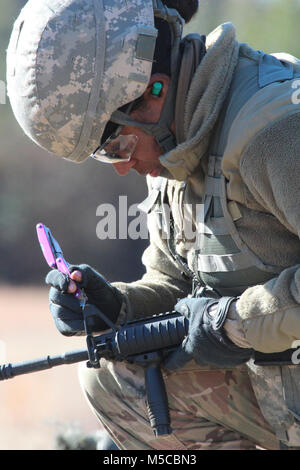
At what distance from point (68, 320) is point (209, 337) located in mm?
700

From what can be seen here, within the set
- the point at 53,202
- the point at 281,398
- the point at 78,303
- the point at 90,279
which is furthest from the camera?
the point at 53,202

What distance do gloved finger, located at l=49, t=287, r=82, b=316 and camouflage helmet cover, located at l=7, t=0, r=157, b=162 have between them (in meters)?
0.69

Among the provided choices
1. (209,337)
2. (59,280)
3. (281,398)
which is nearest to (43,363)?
(59,280)

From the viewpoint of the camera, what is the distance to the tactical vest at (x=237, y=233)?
285cm

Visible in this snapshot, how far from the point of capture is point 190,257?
3.23 metres

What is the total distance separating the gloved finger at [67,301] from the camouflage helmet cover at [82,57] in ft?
2.27

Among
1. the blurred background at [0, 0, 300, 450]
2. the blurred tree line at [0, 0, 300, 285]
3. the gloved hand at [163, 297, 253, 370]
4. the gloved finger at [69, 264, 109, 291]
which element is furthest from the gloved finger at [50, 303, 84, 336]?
the blurred tree line at [0, 0, 300, 285]

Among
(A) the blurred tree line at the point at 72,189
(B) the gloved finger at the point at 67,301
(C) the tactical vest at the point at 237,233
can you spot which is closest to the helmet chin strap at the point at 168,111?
(C) the tactical vest at the point at 237,233

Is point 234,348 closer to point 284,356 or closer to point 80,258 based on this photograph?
point 284,356

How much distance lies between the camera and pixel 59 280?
330 cm

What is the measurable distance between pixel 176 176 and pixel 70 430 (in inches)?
90.2

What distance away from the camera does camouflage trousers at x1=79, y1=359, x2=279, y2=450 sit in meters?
3.27

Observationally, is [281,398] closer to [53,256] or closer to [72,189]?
[53,256]
